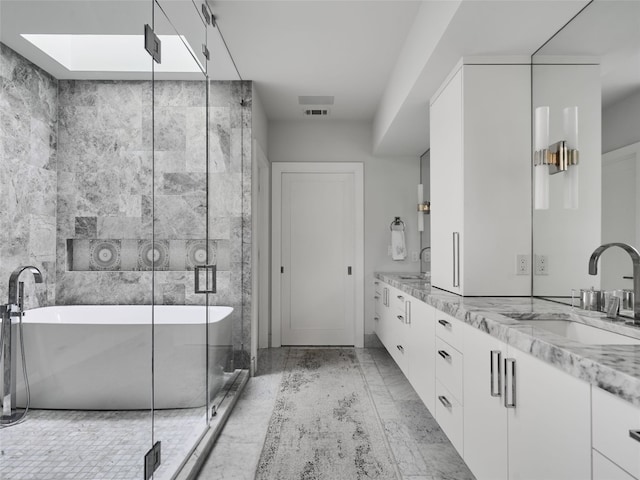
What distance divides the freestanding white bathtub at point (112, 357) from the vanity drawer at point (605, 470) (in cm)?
136

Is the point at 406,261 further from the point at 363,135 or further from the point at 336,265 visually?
the point at 363,135

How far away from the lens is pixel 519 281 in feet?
7.30

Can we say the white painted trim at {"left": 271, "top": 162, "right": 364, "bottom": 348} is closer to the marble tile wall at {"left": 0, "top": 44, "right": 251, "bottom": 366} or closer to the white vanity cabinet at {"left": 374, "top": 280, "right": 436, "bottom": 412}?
the white vanity cabinet at {"left": 374, "top": 280, "right": 436, "bottom": 412}

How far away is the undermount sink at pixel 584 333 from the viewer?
1.32 m

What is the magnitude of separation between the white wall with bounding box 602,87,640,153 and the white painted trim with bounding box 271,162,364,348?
117 inches

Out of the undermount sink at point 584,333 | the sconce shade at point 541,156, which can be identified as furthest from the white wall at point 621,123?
the undermount sink at point 584,333

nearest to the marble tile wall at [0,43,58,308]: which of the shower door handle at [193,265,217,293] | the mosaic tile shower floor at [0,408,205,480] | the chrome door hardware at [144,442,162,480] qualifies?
the mosaic tile shower floor at [0,408,205,480]

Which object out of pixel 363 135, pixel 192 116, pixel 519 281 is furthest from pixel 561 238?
pixel 363 135

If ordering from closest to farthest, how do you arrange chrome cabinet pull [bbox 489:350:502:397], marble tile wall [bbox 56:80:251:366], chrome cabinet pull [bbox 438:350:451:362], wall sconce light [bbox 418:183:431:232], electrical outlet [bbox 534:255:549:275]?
marble tile wall [bbox 56:80:251:366]
chrome cabinet pull [bbox 489:350:502:397]
chrome cabinet pull [bbox 438:350:451:362]
electrical outlet [bbox 534:255:549:275]
wall sconce light [bbox 418:183:431:232]

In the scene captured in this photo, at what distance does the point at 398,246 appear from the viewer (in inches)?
172

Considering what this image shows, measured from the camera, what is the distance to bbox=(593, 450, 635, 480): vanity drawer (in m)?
0.79

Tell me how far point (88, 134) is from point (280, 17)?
1669 millimetres

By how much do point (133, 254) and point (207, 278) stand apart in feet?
2.95

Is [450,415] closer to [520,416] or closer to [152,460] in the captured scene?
[520,416]
